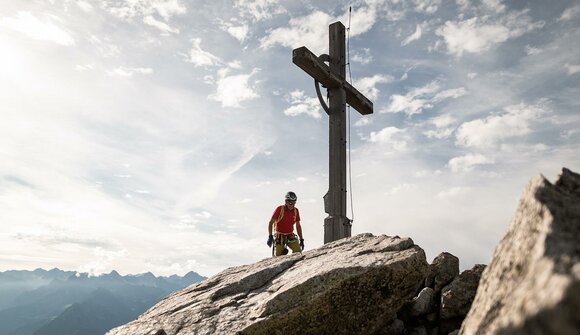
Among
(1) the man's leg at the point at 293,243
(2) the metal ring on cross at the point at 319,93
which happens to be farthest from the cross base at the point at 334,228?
(2) the metal ring on cross at the point at 319,93

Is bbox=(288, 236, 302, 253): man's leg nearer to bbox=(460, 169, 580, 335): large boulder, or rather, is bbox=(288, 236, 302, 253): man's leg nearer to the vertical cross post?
the vertical cross post

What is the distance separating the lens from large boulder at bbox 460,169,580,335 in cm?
173

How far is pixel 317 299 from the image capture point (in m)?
6.04

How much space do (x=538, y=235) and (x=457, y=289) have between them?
15.2 feet

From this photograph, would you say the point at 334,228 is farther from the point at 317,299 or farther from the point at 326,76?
the point at 317,299

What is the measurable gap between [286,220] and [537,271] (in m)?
11.2

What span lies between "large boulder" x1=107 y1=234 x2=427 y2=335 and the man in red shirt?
5.44m

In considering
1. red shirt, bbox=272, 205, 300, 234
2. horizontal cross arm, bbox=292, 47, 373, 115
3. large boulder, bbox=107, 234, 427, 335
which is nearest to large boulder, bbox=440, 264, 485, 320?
large boulder, bbox=107, 234, 427, 335

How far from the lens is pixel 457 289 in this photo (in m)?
6.64

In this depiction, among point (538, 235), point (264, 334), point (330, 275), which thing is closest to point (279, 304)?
point (264, 334)

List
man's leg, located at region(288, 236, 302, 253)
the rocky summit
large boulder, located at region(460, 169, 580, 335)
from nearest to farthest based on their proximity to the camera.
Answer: large boulder, located at region(460, 169, 580, 335) → the rocky summit → man's leg, located at region(288, 236, 302, 253)

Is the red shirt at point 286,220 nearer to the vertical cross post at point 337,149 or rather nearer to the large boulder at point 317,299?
the vertical cross post at point 337,149

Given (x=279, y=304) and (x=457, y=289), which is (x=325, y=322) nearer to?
(x=279, y=304)

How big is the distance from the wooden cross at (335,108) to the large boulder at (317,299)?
3.06 meters
